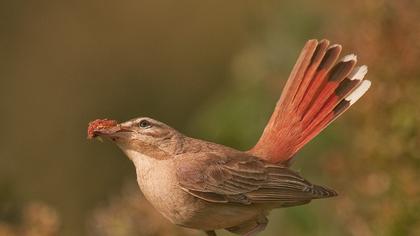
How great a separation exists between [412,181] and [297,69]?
40.4 inches

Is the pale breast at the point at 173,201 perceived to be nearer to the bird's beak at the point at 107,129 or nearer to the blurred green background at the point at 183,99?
the bird's beak at the point at 107,129

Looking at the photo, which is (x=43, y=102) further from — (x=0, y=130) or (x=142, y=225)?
(x=142, y=225)

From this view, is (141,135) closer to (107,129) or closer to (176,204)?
(107,129)

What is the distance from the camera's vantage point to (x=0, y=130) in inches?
609

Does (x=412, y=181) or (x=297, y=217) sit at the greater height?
(x=412, y=181)

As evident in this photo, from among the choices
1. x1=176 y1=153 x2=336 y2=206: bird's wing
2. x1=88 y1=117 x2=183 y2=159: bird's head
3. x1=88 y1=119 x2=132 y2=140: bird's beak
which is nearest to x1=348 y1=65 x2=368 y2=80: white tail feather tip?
x1=176 y1=153 x2=336 y2=206: bird's wing

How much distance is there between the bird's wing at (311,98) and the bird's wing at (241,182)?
30 cm

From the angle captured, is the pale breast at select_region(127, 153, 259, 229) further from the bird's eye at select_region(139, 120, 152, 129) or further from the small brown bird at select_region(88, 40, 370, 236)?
the bird's eye at select_region(139, 120, 152, 129)

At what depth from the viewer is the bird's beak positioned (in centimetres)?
775

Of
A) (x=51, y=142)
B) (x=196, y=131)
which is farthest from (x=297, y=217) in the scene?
(x=51, y=142)

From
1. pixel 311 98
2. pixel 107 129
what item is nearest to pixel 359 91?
pixel 311 98

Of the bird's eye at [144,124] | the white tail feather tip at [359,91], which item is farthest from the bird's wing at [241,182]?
the white tail feather tip at [359,91]

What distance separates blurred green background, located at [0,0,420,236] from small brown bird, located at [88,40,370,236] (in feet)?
0.86

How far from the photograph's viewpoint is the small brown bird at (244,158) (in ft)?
25.7
